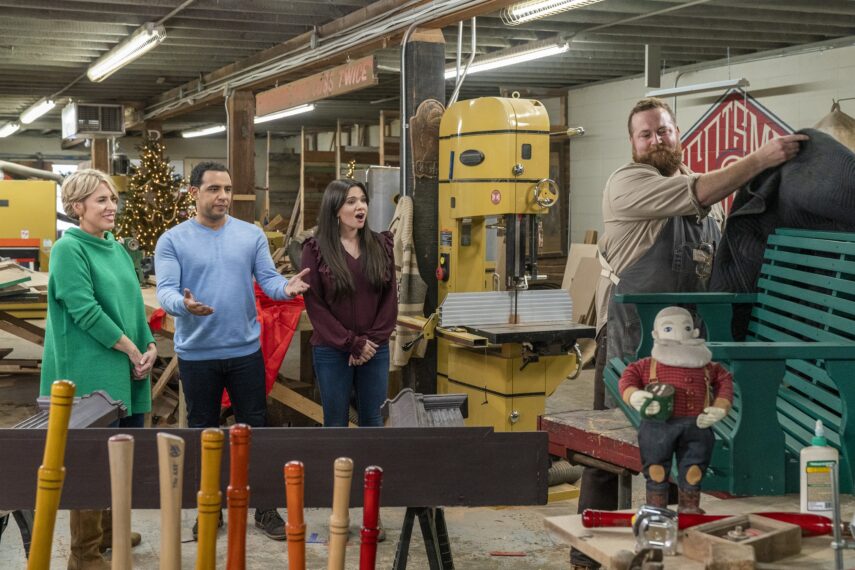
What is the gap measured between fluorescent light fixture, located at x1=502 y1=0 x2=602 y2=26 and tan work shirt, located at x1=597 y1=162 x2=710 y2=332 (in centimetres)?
284

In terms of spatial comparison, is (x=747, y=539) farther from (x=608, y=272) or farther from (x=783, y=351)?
(x=608, y=272)

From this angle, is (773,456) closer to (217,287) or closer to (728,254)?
(728,254)

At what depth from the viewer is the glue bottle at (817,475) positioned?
205 centimetres

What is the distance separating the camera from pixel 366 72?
666cm

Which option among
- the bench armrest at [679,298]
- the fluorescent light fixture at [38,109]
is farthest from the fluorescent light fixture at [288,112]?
the bench armrest at [679,298]

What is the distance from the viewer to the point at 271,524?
442 cm

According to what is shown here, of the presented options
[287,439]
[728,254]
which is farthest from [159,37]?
[287,439]

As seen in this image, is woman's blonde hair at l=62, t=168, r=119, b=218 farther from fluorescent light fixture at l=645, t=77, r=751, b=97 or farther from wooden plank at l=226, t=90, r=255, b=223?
wooden plank at l=226, t=90, r=255, b=223

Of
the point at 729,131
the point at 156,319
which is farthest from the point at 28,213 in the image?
the point at 729,131

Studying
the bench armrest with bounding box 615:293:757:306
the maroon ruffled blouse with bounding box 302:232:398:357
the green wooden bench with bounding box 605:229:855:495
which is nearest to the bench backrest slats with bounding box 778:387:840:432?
the green wooden bench with bounding box 605:229:855:495

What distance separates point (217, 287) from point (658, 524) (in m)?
2.54

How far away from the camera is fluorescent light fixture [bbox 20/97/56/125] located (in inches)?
552

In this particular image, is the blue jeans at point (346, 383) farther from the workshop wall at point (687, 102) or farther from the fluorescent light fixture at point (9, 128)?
the fluorescent light fixture at point (9, 128)

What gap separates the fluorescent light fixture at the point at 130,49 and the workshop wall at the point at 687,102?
5159 millimetres
